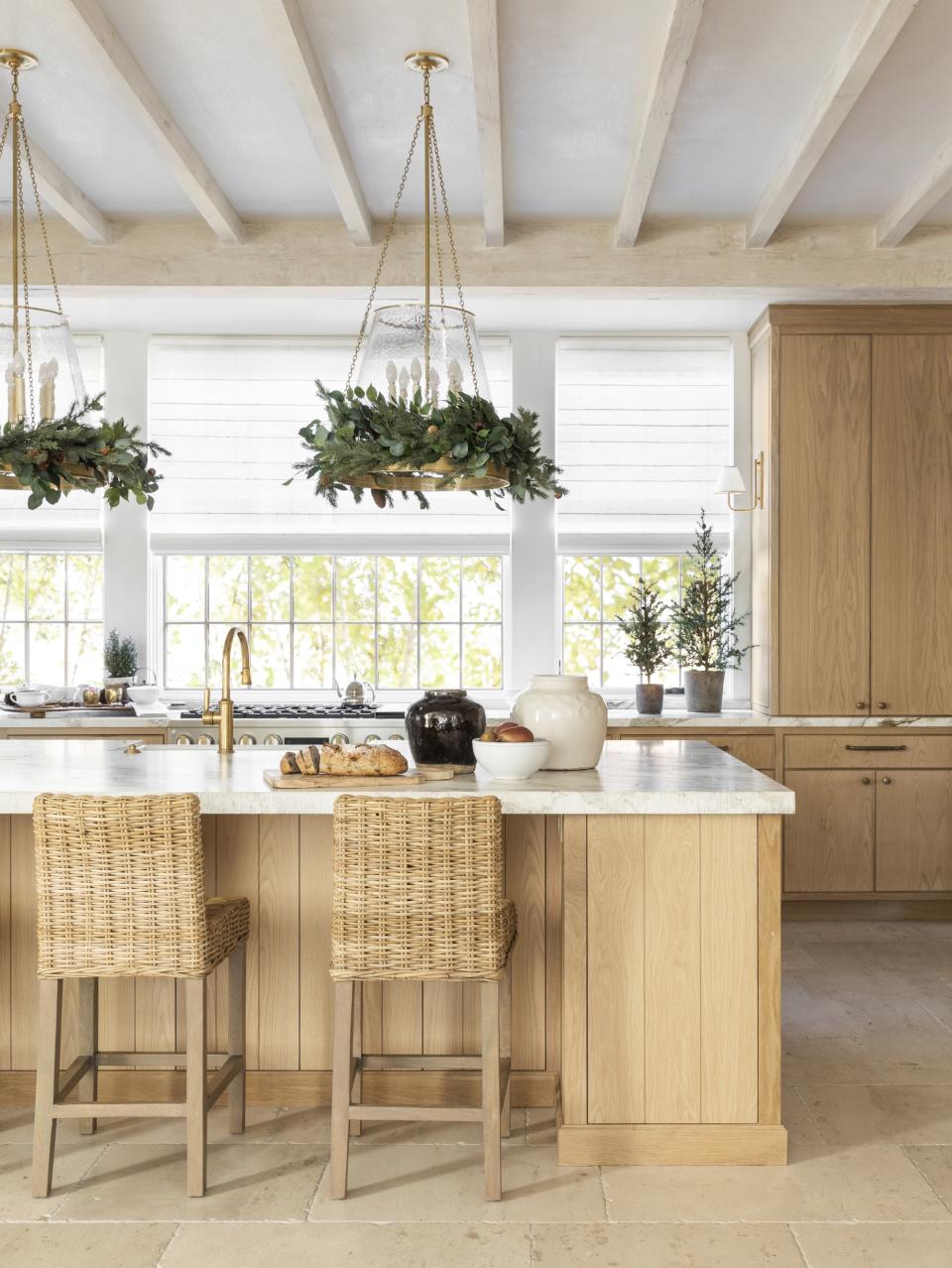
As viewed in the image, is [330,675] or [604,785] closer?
[604,785]

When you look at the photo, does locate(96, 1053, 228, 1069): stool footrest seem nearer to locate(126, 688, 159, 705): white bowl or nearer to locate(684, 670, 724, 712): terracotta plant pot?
locate(126, 688, 159, 705): white bowl

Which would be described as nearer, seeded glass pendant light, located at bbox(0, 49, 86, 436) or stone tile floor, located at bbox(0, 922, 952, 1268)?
stone tile floor, located at bbox(0, 922, 952, 1268)

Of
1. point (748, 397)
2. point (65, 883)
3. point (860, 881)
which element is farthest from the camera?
point (748, 397)

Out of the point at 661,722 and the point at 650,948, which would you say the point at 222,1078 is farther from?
the point at 661,722

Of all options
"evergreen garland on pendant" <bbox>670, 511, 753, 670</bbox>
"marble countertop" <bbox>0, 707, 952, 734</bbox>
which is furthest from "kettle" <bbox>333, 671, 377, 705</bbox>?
"evergreen garland on pendant" <bbox>670, 511, 753, 670</bbox>

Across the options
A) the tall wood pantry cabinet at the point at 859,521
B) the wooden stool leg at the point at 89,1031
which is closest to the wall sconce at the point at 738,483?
the tall wood pantry cabinet at the point at 859,521

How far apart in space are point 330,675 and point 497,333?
212 cm

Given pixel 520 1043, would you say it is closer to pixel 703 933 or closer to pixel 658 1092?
pixel 658 1092

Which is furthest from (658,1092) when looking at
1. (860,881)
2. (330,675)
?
(330,675)

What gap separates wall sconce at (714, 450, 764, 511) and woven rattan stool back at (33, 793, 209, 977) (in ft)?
12.8

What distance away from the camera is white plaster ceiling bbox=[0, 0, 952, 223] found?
11.9ft

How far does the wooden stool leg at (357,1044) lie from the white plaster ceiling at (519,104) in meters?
2.87

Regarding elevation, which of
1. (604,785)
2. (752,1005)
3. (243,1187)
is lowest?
(243,1187)

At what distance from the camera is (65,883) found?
9.35 ft
